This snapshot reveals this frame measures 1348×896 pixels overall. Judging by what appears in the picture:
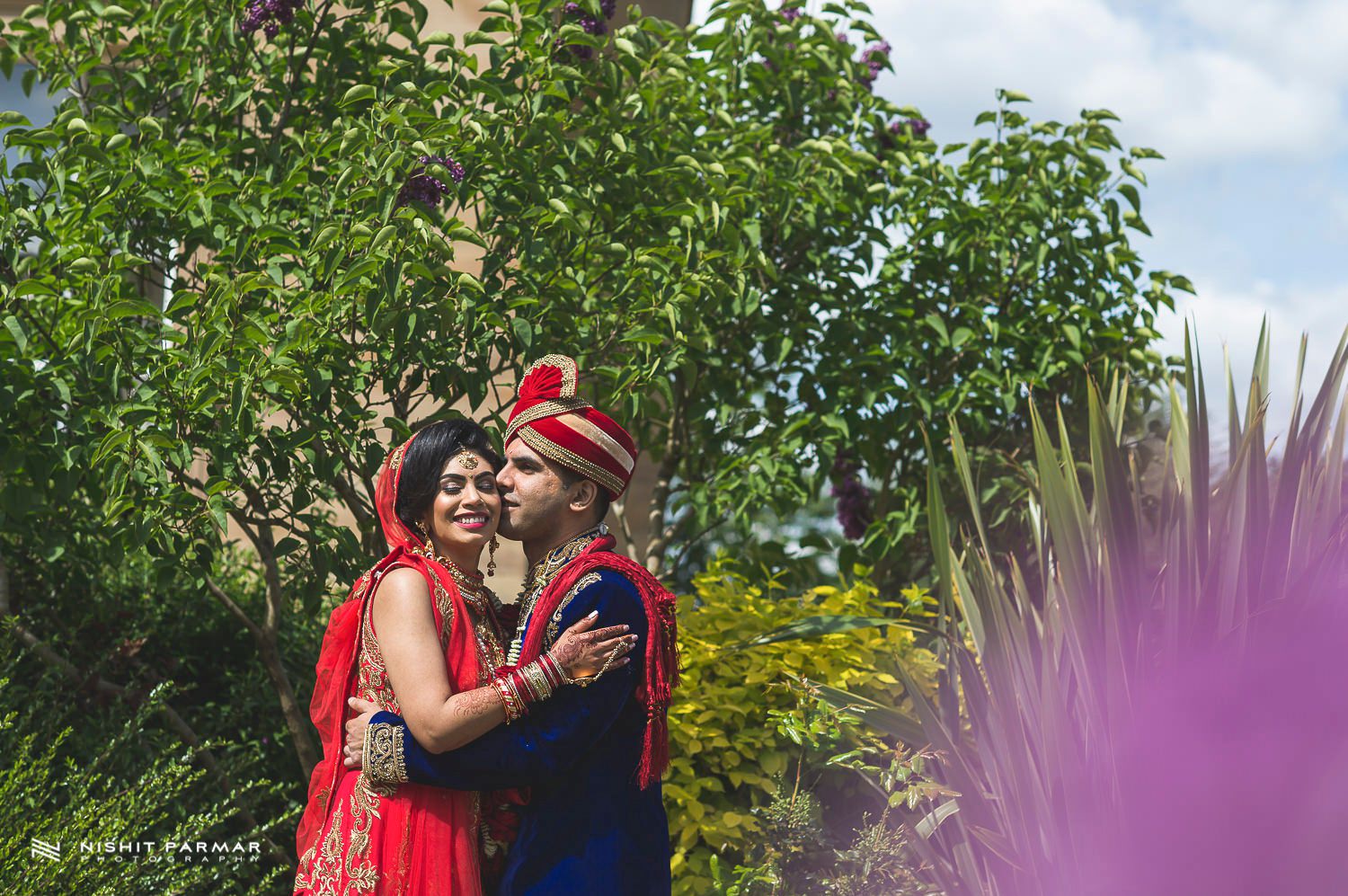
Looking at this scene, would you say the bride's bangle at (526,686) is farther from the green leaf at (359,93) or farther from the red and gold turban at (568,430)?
the green leaf at (359,93)

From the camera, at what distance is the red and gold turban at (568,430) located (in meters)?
2.46

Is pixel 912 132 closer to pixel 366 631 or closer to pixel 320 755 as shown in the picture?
pixel 320 755

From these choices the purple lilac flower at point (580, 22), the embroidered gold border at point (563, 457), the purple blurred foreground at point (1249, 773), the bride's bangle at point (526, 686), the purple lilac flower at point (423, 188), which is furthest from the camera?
the purple lilac flower at point (580, 22)

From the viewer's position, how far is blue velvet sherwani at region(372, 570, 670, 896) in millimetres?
2225

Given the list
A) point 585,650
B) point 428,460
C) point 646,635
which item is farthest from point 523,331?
point 585,650

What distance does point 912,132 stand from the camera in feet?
18.4

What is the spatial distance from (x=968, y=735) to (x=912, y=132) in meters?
3.19

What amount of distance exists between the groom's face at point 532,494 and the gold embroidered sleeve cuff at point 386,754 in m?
0.45

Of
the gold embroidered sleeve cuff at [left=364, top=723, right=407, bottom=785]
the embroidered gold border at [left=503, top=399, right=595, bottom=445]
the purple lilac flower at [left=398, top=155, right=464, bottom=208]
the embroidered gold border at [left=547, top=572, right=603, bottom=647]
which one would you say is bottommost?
the gold embroidered sleeve cuff at [left=364, top=723, right=407, bottom=785]

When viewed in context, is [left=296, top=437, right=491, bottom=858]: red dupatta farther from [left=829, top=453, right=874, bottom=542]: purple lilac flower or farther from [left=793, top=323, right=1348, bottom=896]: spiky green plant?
[left=829, top=453, right=874, bottom=542]: purple lilac flower

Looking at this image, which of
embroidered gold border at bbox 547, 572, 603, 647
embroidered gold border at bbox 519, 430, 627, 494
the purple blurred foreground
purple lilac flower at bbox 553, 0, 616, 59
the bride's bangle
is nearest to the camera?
the purple blurred foreground

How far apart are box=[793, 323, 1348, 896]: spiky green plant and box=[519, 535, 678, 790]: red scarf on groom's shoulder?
27.0 inches

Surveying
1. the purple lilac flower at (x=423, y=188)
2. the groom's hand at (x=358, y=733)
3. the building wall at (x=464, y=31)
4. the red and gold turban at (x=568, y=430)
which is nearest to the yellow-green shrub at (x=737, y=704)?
the red and gold turban at (x=568, y=430)

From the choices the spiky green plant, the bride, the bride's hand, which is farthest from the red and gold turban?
the spiky green plant
